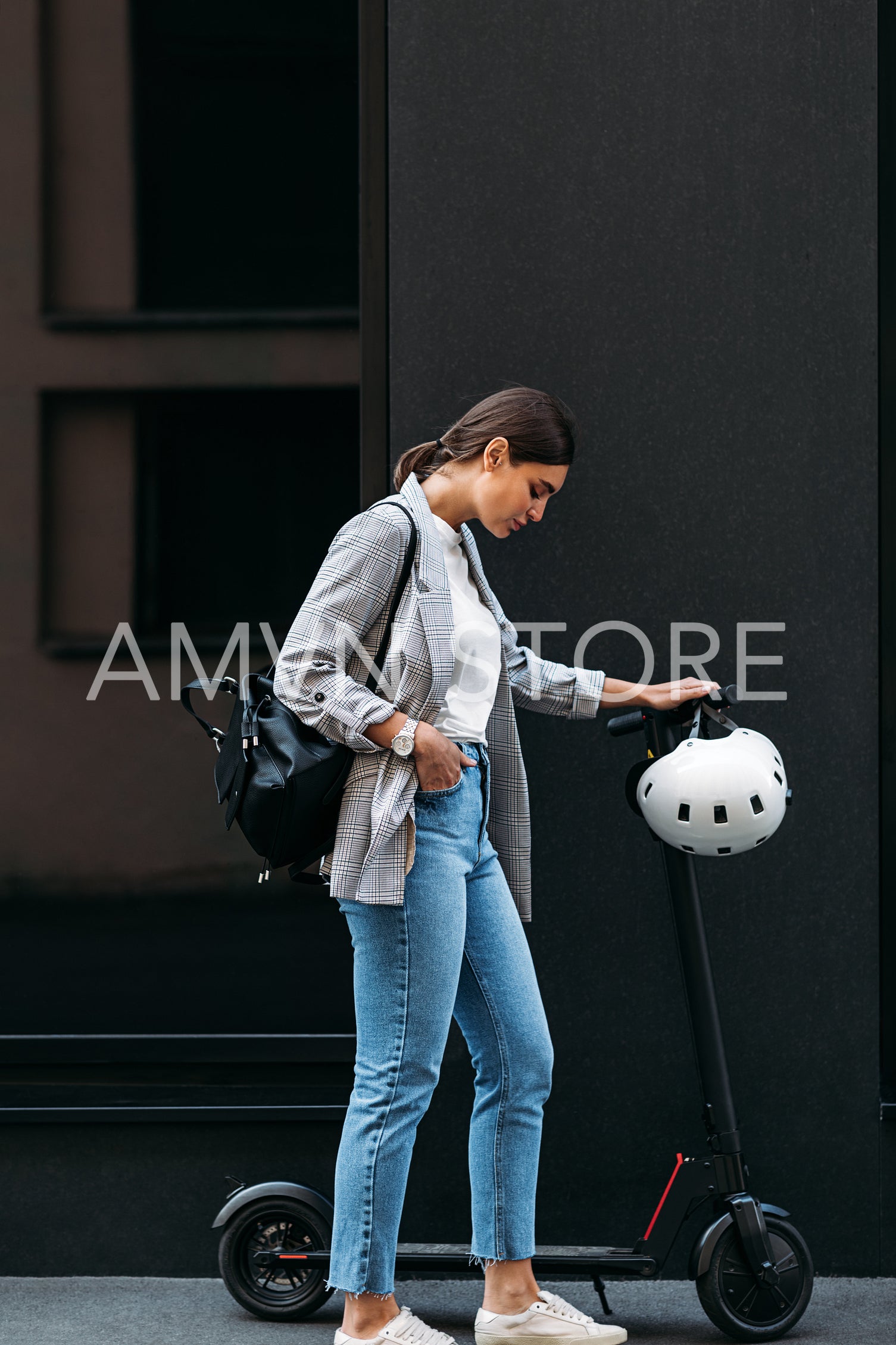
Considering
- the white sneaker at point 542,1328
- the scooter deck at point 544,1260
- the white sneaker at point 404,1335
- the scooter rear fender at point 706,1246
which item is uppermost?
the scooter rear fender at point 706,1246

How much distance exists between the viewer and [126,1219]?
3562 millimetres

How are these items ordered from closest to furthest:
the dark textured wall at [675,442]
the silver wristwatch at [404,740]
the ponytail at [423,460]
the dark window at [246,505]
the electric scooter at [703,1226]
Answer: the silver wristwatch at [404,740], the ponytail at [423,460], the electric scooter at [703,1226], the dark textured wall at [675,442], the dark window at [246,505]

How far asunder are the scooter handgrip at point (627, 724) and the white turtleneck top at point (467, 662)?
350mm

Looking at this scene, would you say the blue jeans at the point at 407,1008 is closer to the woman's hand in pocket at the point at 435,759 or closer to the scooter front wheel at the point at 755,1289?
the woman's hand in pocket at the point at 435,759

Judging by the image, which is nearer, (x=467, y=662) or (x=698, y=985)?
(x=467, y=662)

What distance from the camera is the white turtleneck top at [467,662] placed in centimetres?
279

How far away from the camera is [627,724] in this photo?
3.03m

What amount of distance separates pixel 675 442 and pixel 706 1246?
2.07m

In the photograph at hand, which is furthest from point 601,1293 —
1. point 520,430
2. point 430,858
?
point 520,430

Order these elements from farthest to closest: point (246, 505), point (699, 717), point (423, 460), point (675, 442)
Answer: point (246, 505)
point (675, 442)
point (699, 717)
point (423, 460)

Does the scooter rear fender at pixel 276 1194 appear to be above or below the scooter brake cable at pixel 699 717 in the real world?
below

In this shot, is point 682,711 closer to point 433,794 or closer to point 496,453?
point 433,794

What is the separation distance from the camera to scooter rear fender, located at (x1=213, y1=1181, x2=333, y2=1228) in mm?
3143

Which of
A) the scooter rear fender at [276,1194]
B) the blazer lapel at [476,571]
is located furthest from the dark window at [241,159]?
the scooter rear fender at [276,1194]
